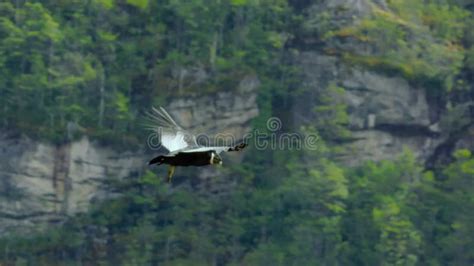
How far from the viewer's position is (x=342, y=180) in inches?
2559

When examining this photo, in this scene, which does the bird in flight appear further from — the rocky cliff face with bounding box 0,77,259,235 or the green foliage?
the green foliage

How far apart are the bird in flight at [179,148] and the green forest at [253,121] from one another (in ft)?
149

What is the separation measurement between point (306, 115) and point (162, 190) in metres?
8.65

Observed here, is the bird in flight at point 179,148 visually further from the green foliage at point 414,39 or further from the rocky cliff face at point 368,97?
the green foliage at point 414,39

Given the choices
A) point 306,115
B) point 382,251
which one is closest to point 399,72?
point 306,115

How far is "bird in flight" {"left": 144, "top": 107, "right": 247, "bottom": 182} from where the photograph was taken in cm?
1432

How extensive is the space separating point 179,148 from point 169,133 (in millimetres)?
637

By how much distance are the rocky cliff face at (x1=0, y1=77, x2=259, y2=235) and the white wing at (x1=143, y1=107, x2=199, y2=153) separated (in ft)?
148

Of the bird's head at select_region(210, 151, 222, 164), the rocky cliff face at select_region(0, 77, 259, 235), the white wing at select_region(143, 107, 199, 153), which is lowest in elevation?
the rocky cliff face at select_region(0, 77, 259, 235)

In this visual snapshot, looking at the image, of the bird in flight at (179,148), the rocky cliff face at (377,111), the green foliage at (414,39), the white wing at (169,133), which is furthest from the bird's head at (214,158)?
the green foliage at (414,39)

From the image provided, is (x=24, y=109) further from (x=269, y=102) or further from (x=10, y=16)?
(x=269, y=102)

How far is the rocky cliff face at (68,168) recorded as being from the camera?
2370 inches

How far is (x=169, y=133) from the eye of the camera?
50.4 feet

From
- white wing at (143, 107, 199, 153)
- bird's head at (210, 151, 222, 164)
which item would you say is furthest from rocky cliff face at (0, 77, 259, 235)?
bird's head at (210, 151, 222, 164)
